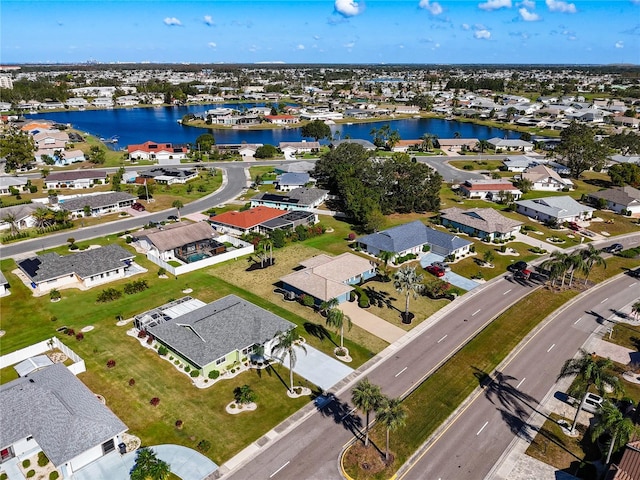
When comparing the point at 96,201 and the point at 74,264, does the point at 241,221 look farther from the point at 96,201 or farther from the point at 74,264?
the point at 96,201

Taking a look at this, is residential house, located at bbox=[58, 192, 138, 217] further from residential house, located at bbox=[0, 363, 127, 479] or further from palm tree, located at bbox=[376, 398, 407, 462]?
palm tree, located at bbox=[376, 398, 407, 462]

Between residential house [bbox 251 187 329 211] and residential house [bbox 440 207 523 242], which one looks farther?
residential house [bbox 251 187 329 211]

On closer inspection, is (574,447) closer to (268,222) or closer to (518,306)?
(518,306)

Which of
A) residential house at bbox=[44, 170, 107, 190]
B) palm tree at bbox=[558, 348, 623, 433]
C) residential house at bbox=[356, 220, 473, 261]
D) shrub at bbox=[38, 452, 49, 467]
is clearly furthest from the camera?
residential house at bbox=[44, 170, 107, 190]

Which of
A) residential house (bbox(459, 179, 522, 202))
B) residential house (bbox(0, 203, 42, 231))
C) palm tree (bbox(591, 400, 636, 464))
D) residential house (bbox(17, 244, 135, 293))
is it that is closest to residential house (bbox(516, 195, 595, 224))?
residential house (bbox(459, 179, 522, 202))

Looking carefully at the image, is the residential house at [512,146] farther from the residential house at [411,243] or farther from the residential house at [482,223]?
the residential house at [411,243]

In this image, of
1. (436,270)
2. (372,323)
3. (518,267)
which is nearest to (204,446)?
(372,323)
